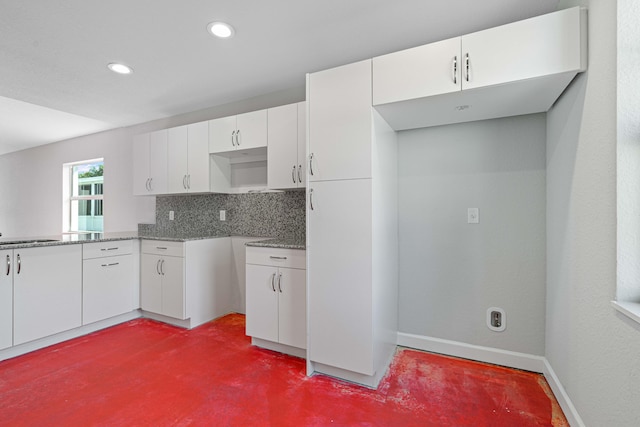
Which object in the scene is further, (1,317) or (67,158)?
(67,158)

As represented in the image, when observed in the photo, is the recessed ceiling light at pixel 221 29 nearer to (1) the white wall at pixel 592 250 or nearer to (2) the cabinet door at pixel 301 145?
(2) the cabinet door at pixel 301 145

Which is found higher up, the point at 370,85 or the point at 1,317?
the point at 370,85

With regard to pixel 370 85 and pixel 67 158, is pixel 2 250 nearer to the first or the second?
pixel 370 85

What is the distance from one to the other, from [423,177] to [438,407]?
1.62 m

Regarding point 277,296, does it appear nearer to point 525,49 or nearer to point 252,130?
point 252,130

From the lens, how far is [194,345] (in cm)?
258

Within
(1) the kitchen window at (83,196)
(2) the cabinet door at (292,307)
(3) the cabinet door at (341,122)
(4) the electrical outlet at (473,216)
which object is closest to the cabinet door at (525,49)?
(3) the cabinet door at (341,122)

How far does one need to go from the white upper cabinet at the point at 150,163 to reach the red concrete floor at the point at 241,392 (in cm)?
178

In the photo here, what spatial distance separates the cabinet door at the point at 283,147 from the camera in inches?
102

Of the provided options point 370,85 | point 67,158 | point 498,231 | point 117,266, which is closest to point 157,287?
point 117,266

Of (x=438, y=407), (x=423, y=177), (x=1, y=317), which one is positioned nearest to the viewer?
(x=438, y=407)

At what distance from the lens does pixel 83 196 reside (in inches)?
202

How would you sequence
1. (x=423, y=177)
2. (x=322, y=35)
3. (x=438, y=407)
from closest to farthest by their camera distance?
(x=438, y=407)
(x=322, y=35)
(x=423, y=177)

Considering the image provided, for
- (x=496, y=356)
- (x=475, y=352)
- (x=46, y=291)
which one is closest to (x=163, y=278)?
(x=46, y=291)
